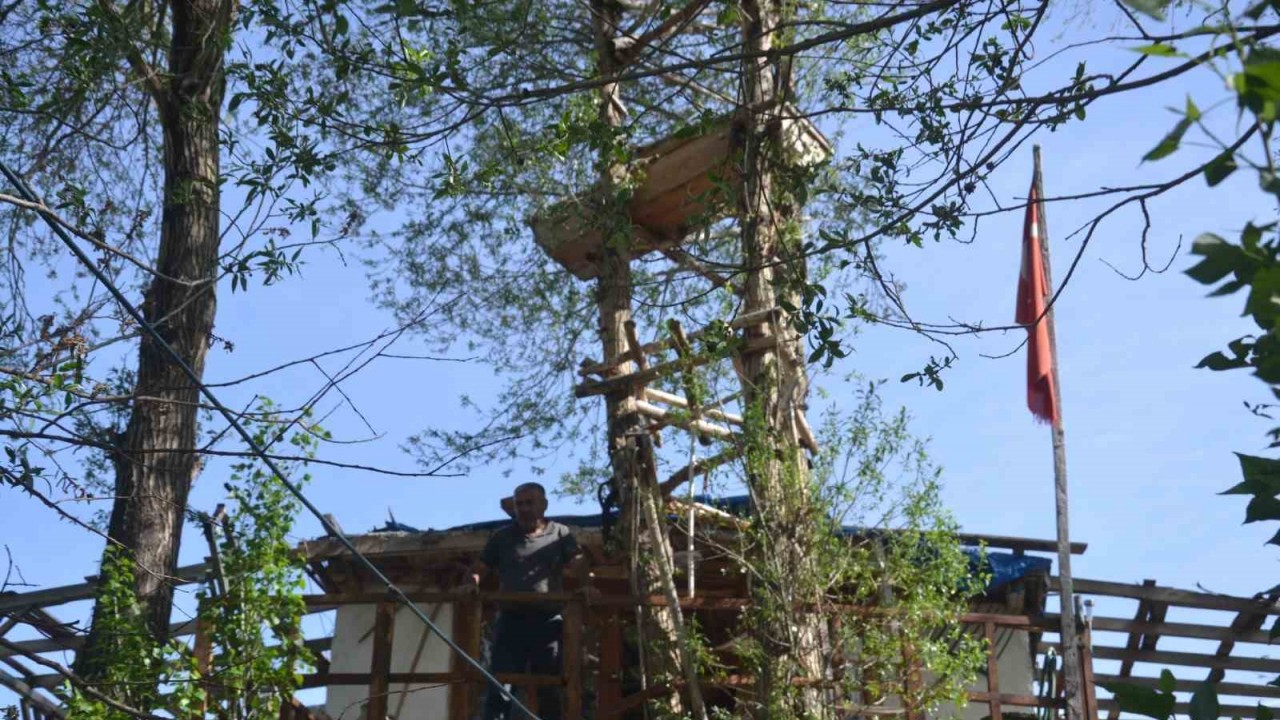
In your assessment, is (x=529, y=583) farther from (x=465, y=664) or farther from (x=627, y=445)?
(x=627, y=445)

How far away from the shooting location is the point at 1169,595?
1110cm

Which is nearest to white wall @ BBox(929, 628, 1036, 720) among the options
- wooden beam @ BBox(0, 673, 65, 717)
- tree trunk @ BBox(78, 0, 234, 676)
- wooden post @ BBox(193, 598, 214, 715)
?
wooden post @ BBox(193, 598, 214, 715)

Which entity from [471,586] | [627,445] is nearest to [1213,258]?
[471,586]

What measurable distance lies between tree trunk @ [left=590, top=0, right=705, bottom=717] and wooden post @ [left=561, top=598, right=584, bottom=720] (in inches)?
19.6

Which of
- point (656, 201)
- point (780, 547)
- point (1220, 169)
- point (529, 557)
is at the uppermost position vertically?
point (656, 201)

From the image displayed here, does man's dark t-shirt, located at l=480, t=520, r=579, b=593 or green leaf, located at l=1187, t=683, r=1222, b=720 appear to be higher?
man's dark t-shirt, located at l=480, t=520, r=579, b=593

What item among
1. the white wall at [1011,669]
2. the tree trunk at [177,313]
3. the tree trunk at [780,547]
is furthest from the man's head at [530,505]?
the white wall at [1011,669]

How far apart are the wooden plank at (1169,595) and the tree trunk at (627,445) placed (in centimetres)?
323

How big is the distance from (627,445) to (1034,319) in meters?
4.47

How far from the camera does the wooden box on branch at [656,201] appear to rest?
10719mm

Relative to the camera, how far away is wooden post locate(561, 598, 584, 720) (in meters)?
8.80

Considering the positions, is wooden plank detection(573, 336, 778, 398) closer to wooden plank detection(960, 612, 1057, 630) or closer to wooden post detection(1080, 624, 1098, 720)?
wooden plank detection(960, 612, 1057, 630)

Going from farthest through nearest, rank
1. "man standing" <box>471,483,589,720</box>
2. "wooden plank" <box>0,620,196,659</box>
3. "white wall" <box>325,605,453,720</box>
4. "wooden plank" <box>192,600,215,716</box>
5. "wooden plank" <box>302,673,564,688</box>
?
"white wall" <box>325,605,453,720</box>
"man standing" <box>471,483,589,720</box>
"wooden plank" <box>302,673,564,688</box>
"wooden plank" <box>192,600,215,716</box>
"wooden plank" <box>0,620,196,659</box>

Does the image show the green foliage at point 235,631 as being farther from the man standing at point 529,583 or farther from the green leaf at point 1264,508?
the green leaf at point 1264,508
